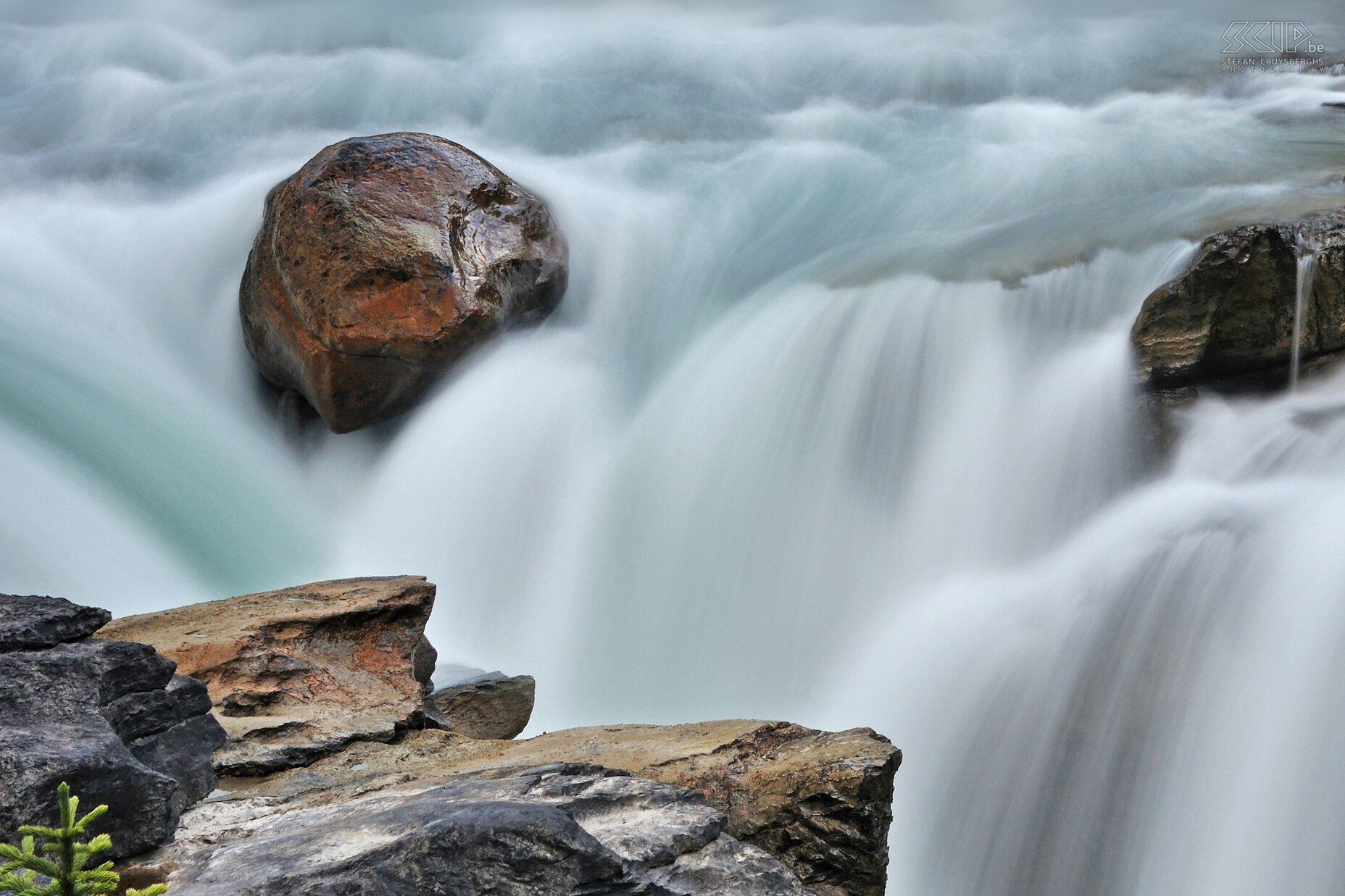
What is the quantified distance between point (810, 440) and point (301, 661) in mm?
3766

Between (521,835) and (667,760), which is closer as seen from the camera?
(521,835)

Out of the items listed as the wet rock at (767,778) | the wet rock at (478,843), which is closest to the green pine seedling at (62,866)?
the wet rock at (478,843)

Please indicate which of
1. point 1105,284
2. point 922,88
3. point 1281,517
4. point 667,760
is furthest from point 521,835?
point 922,88

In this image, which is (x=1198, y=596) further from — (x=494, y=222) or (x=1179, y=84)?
(x=1179, y=84)

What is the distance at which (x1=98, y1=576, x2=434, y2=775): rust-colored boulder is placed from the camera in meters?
3.62

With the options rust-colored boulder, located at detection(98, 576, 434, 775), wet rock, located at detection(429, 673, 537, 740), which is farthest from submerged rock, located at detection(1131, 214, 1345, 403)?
rust-colored boulder, located at detection(98, 576, 434, 775)

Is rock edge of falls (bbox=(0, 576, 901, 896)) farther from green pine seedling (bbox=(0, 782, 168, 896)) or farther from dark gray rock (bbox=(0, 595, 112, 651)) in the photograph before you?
green pine seedling (bbox=(0, 782, 168, 896))

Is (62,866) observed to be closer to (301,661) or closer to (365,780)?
(365,780)

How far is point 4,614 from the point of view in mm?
2697

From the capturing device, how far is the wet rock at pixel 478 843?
2.27 meters

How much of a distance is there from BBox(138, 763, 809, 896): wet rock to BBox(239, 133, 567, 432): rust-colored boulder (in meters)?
4.94

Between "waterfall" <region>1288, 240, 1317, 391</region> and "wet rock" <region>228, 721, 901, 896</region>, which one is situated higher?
"waterfall" <region>1288, 240, 1317, 391</region>

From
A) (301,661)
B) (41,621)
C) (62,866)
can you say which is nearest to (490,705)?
(301,661)

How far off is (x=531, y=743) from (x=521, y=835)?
1375 millimetres
